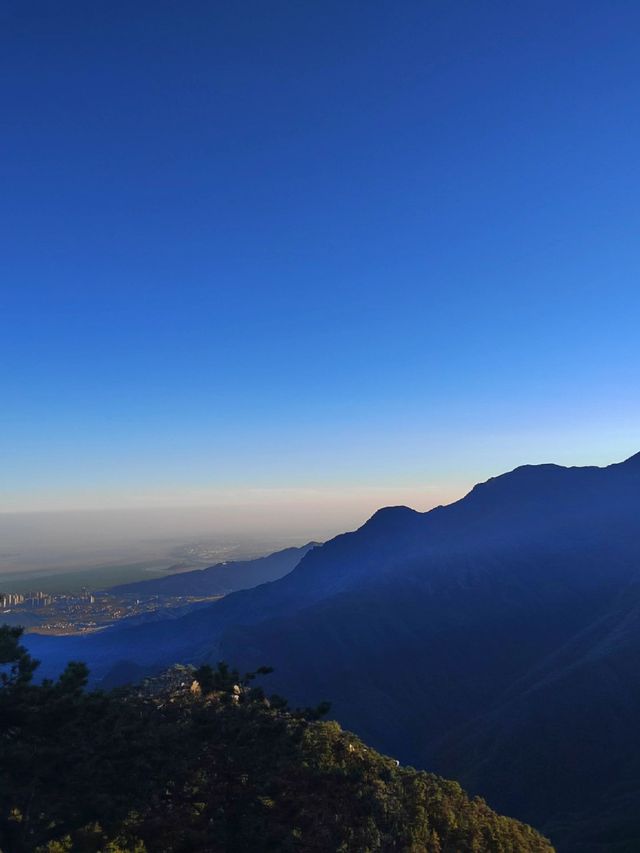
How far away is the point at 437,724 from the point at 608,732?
3368 cm

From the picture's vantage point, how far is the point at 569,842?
6053 cm

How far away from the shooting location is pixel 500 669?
426 feet

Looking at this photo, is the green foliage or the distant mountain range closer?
the green foliage

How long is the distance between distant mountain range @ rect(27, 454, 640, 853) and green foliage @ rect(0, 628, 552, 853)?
45.6 m

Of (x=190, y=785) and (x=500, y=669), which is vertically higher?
(x=190, y=785)

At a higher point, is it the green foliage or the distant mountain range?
the green foliage

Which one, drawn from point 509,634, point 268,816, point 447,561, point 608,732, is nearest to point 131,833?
point 268,816

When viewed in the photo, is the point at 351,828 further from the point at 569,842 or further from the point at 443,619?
the point at 443,619

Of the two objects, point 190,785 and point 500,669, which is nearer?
point 190,785

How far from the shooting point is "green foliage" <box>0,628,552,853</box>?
2027 centimetres

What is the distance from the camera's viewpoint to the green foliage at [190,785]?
66.5 feet

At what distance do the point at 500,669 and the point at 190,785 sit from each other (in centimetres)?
12414

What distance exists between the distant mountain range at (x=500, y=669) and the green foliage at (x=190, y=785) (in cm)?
4565

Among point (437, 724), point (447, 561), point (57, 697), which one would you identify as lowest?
point (437, 724)
